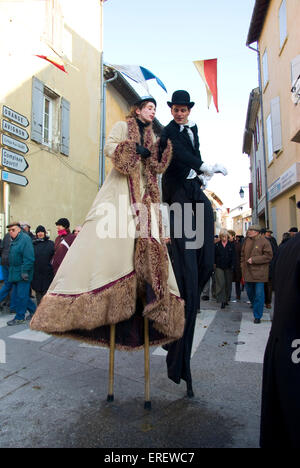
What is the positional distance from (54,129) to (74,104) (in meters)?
1.59

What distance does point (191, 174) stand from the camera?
2.96 metres

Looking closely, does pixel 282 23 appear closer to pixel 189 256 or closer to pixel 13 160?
pixel 13 160

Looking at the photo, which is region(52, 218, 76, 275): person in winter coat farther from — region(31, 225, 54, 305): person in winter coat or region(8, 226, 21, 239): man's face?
region(8, 226, 21, 239): man's face

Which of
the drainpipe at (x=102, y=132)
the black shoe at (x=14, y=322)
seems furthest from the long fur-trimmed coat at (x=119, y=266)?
the drainpipe at (x=102, y=132)

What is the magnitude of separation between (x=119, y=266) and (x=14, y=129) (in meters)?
7.45

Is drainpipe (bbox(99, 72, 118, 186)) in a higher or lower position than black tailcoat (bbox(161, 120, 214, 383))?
higher

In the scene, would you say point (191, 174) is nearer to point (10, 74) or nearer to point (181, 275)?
point (181, 275)

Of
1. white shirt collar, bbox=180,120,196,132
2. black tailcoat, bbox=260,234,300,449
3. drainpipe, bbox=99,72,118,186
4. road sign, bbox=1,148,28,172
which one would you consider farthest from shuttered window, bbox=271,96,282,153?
black tailcoat, bbox=260,234,300,449

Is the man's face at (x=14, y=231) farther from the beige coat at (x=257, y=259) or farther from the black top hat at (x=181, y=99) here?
the black top hat at (x=181, y=99)

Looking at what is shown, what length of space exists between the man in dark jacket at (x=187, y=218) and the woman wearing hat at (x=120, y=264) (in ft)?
0.54

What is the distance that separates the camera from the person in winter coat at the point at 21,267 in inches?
251

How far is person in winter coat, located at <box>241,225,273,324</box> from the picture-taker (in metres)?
6.97

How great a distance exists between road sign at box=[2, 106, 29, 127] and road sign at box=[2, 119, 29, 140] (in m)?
0.15
